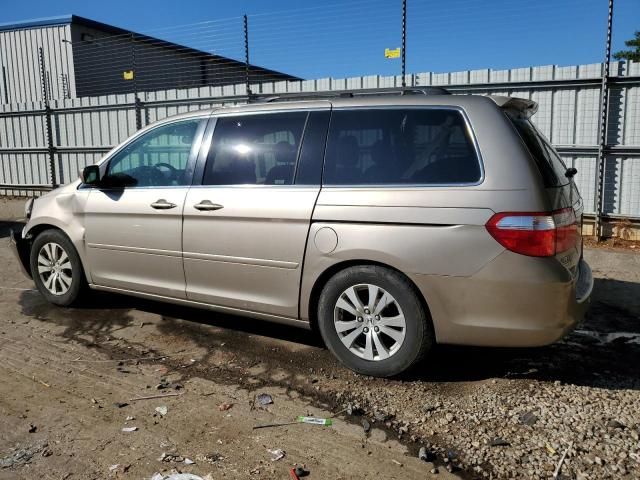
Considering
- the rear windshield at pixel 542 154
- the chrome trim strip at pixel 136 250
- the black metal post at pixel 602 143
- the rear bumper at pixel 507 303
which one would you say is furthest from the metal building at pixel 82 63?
the rear bumper at pixel 507 303

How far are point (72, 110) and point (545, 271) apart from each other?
12825 millimetres

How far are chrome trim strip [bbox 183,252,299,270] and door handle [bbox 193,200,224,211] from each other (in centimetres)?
34

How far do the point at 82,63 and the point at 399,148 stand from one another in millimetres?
16264

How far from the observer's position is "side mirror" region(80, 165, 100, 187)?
185 inches

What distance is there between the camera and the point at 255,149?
4.08 m

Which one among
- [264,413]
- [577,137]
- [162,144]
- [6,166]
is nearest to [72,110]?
[6,166]

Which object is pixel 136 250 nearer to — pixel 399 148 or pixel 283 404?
pixel 283 404

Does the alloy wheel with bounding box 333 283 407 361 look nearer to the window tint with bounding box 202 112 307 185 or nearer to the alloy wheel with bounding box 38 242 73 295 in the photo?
the window tint with bounding box 202 112 307 185

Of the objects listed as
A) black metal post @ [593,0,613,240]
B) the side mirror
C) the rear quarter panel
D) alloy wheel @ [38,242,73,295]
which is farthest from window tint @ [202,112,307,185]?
black metal post @ [593,0,613,240]

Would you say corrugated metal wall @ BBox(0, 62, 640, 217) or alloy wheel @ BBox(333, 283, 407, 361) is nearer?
alloy wheel @ BBox(333, 283, 407, 361)

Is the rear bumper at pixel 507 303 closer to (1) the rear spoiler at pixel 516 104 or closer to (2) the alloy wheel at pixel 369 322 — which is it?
(2) the alloy wheel at pixel 369 322

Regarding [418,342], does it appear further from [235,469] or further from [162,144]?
[162,144]

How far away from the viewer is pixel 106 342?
14.4ft

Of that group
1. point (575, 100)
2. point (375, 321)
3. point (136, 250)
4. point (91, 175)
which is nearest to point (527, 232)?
point (375, 321)
